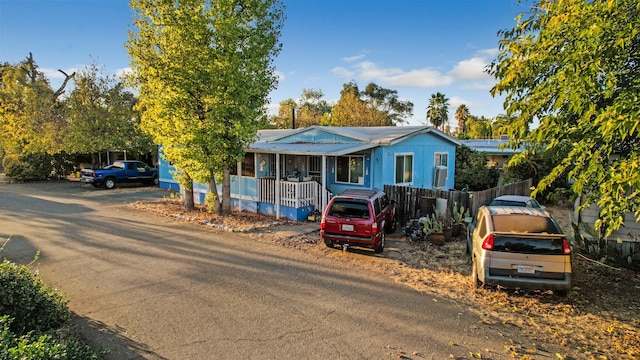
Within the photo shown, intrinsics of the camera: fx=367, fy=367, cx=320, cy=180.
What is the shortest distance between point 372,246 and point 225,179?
741 centimetres

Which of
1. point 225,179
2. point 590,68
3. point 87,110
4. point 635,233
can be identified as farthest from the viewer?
point 87,110

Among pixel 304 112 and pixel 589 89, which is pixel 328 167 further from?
A: pixel 304 112

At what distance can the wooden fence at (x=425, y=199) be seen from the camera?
12758 millimetres

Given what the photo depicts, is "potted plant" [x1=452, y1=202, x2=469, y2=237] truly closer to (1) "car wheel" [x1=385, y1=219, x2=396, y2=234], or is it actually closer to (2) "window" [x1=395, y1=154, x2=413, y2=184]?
(1) "car wheel" [x1=385, y1=219, x2=396, y2=234]

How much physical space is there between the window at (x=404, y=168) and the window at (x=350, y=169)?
5.51 feet

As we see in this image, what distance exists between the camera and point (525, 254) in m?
6.70

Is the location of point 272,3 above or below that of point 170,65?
above

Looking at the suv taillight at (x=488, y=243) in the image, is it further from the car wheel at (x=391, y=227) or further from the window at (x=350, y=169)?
the window at (x=350, y=169)

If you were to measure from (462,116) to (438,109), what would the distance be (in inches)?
649

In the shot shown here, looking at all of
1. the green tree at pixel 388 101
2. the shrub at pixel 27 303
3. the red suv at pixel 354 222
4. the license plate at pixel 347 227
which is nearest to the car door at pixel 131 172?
the red suv at pixel 354 222

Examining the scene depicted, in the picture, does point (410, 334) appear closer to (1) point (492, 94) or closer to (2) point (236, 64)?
(1) point (492, 94)

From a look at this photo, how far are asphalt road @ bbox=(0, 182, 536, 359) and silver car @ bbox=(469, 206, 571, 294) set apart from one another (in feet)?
3.57

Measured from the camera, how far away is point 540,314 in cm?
640

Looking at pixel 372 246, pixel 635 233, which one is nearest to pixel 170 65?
pixel 372 246
